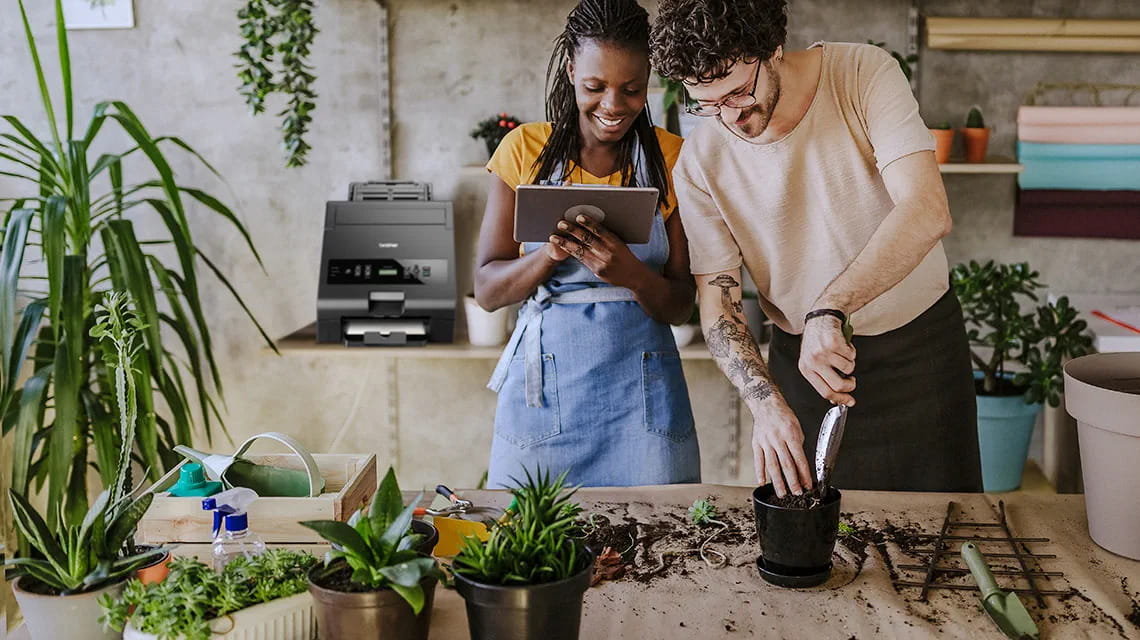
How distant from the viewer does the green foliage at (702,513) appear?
5.16 ft

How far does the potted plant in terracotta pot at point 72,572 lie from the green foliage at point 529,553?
0.37 meters

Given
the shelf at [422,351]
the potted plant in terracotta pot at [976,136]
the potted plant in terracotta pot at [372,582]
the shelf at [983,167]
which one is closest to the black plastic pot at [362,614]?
the potted plant in terracotta pot at [372,582]

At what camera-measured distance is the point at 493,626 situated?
3.46 ft

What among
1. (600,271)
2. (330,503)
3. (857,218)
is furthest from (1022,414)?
(330,503)

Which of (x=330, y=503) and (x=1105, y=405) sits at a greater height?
(x=1105, y=405)

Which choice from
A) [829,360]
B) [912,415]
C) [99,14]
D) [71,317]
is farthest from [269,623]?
[99,14]

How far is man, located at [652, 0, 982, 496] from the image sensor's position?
1584 millimetres

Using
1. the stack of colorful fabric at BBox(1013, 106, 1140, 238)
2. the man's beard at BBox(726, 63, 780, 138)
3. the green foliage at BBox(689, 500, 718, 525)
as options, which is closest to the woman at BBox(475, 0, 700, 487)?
the man's beard at BBox(726, 63, 780, 138)

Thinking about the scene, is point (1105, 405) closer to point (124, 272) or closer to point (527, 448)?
point (527, 448)

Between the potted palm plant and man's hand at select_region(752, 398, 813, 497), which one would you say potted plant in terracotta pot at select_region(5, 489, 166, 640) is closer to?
man's hand at select_region(752, 398, 813, 497)

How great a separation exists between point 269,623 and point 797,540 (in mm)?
640

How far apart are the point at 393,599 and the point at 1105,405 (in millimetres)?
973

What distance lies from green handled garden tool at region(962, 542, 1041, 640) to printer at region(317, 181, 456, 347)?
77.9 inches

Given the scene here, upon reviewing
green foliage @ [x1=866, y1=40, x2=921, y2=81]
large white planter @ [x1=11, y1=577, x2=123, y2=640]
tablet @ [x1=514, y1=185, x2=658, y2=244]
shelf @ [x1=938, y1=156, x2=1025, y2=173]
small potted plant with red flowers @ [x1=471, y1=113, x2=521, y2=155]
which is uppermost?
green foliage @ [x1=866, y1=40, x2=921, y2=81]
